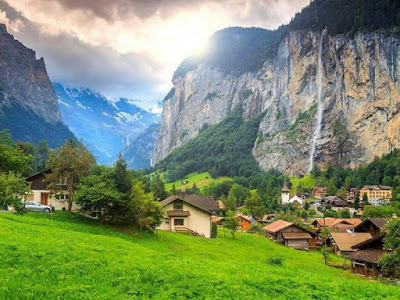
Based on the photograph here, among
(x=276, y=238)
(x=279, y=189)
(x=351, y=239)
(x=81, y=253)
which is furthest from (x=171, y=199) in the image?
(x=279, y=189)

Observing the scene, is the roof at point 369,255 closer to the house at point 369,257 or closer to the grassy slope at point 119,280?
the house at point 369,257

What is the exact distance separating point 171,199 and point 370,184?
124 m

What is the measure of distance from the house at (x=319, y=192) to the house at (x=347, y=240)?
9713 centimetres

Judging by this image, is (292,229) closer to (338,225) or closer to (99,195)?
(338,225)

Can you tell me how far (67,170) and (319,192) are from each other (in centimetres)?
14096

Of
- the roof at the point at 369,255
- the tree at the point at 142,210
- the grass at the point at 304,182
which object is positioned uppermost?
the grass at the point at 304,182

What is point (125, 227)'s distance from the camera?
3947 cm

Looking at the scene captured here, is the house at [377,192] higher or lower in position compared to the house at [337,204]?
higher

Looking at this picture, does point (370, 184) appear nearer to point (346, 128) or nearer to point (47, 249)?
point (346, 128)

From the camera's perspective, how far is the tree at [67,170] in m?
42.1

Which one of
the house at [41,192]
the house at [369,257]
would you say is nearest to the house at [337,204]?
the house at [369,257]

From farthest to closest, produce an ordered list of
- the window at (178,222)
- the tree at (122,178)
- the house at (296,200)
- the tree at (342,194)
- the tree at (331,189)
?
the tree at (331,189)
the house at (296,200)
the tree at (342,194)
the window at (178,222)
the tree at (122,178)

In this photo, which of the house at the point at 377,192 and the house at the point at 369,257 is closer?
the house at the point at 369,257

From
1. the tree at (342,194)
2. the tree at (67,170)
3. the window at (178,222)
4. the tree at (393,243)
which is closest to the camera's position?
the tree at (393,243)
